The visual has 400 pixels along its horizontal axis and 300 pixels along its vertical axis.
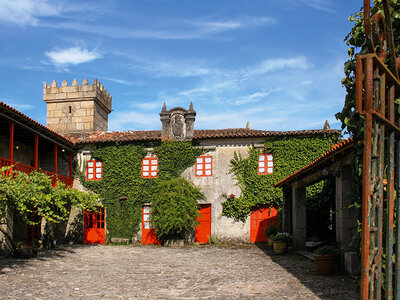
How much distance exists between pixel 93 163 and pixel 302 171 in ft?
37.8

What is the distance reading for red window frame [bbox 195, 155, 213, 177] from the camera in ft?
63.4

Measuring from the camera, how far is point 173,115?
1980cm

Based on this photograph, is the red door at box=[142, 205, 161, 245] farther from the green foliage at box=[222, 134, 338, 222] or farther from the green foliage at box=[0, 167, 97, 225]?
the green foliage at box=[0, 167, 97, 225]

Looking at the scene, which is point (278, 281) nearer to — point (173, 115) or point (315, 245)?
point (315, 245)

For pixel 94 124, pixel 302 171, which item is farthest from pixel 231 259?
pixel 94 124

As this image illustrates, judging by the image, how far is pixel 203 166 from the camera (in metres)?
19.4

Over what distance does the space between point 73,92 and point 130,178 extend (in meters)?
10.4

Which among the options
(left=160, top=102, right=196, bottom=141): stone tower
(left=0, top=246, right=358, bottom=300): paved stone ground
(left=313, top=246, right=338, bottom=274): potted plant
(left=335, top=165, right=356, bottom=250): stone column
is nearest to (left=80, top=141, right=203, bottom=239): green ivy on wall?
(left=160, top=102, right=196, bottom=141): stone tower

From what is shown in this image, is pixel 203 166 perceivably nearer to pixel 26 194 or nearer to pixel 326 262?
pixel 26 194

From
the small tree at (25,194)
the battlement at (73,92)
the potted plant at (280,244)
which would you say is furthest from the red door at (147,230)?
the battlement at (73,92)

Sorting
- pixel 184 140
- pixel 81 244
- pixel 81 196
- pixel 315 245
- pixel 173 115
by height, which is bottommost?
pixel 81 244

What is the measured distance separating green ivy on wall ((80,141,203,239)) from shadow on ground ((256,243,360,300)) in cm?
796

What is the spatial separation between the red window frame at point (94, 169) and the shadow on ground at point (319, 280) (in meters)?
10.6

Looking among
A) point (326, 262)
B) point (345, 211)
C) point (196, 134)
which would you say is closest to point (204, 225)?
point (196, 134)
